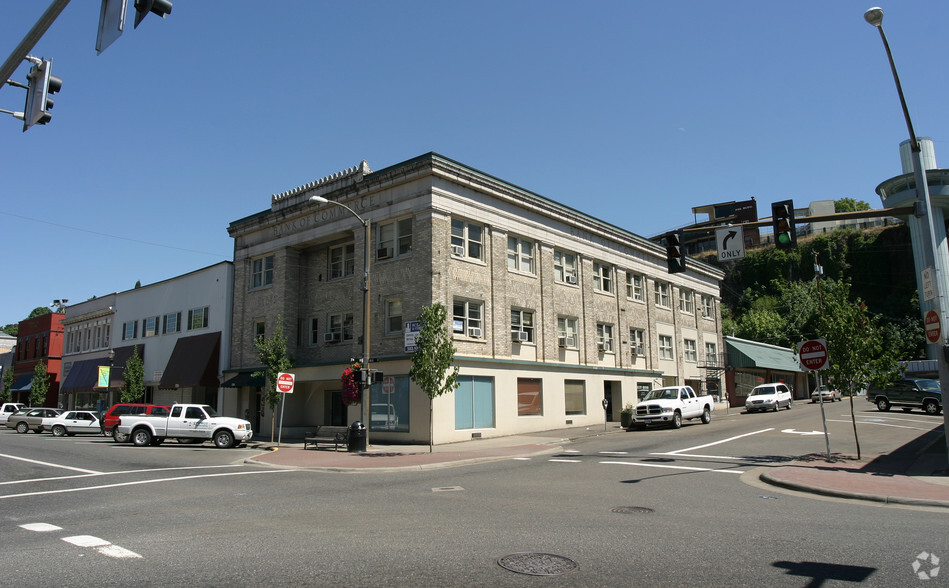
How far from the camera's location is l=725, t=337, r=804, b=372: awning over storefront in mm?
49469

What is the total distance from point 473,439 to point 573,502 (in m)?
15.6

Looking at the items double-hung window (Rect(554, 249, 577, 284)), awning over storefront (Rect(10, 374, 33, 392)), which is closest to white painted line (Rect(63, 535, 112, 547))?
double-hung window (Rect(554, 249, 577, 284))

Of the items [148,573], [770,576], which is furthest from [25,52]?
[770,576]

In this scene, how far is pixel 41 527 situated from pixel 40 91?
622 cm

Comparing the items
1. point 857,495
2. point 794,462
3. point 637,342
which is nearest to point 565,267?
point 637,342

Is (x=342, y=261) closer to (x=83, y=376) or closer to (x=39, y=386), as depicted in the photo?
(x=83, y=376)

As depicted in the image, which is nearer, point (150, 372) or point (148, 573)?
point (148, 573)

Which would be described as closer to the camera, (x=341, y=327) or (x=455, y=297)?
(x=455, y=297)

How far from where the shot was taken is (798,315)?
74688 millimetres

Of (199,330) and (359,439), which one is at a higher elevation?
(199,330)

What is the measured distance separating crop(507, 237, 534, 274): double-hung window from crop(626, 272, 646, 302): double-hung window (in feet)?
33.4

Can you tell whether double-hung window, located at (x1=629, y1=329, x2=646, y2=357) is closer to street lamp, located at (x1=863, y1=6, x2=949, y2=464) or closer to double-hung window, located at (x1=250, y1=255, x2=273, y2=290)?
double-hung window, located at (x1=250, y1=255, x2=273, y2=290)

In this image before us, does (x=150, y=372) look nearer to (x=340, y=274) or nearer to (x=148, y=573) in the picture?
(x=340, y=274)

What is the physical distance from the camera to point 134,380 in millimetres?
39656
